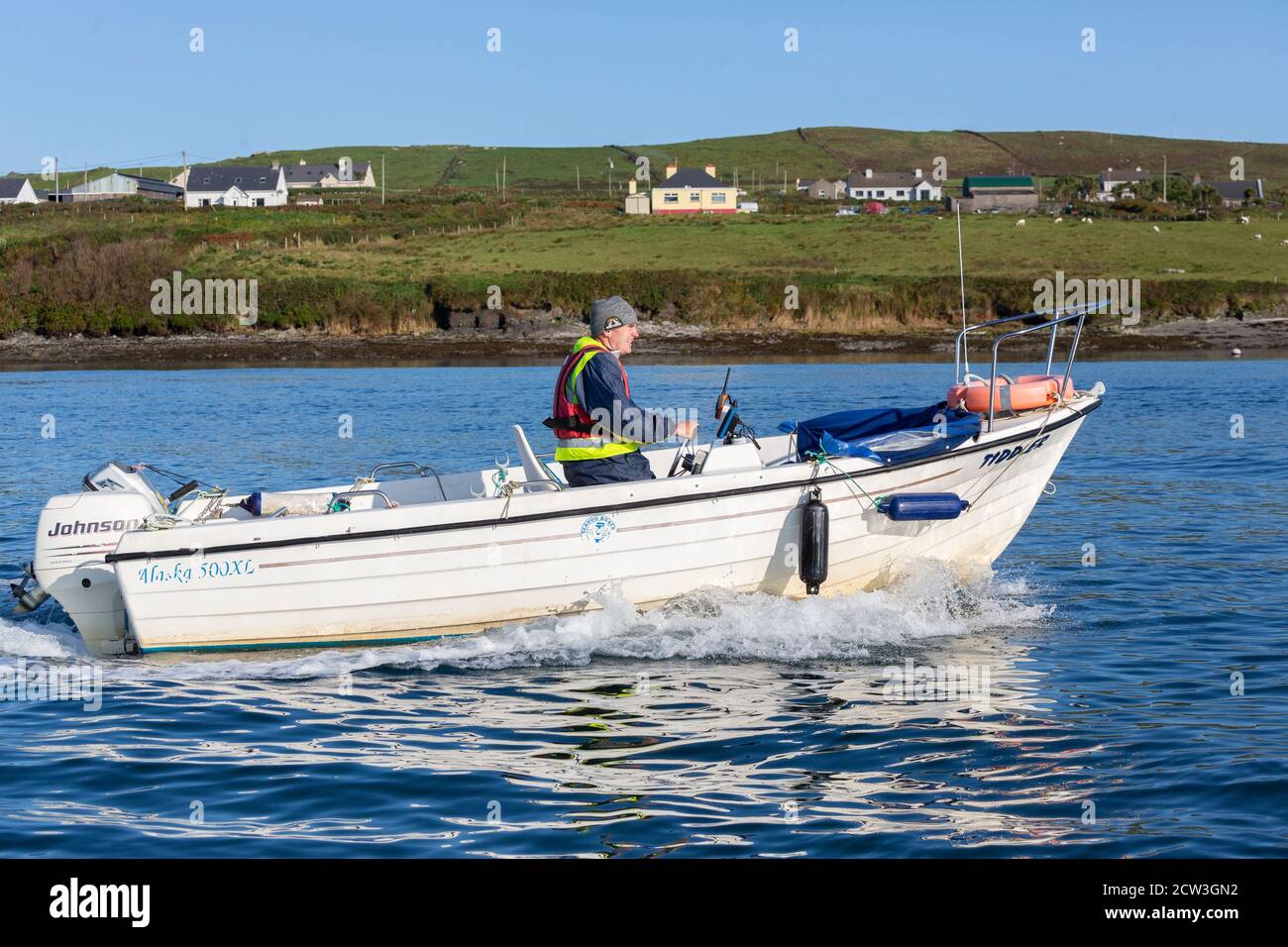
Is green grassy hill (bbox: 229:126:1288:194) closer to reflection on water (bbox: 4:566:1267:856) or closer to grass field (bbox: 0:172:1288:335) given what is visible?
grass field (bbox: 0:172:1288:335)

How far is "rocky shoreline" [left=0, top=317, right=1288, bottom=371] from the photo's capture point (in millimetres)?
44094

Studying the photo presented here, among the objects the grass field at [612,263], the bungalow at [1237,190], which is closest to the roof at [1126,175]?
the bungalow at [1237,190]

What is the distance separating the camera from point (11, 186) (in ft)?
354

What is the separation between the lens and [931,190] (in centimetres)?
12988

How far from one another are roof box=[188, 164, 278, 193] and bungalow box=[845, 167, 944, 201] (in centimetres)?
5355

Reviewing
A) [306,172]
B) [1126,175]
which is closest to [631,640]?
[306,172]

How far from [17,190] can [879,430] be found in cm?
11088

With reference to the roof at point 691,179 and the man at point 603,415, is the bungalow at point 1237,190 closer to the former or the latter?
the roof at point 691,179

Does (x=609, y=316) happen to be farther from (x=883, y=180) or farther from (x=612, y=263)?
(x=883, y=180)

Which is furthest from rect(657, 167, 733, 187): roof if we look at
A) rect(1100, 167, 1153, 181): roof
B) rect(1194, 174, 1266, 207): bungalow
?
rect(1100, 167, 1153, 181): roof

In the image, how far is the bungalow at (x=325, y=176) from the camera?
119938mm

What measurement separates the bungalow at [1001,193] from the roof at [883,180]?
16.8 meters
